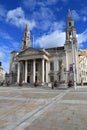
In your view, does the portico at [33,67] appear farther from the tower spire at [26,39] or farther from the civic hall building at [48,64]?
the tower spire at [26,39]

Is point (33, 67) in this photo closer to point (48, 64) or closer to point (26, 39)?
point (48, 64)

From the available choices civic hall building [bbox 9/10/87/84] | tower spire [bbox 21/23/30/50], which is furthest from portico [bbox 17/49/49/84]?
tower spire [bbox 21/23/30/50]

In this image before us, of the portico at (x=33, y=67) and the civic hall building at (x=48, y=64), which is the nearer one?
the portico at (x=33, y=67)

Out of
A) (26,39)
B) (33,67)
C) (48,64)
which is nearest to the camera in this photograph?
(33,67)

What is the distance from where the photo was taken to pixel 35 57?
2165 inches

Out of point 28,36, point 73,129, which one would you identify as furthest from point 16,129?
point 28,36

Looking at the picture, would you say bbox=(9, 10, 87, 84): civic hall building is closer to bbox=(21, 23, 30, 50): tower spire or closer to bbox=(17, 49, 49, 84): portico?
bbox=(17, 49, 49, 84): portico

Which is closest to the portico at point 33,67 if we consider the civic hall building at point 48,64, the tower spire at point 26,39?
the civic hall building at point 48,64

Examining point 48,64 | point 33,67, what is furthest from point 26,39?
point 33,67

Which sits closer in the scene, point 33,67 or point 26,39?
point 33,67

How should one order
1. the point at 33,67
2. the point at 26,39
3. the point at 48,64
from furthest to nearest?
the point at 26,39
the point at 48,64
the point at 33,67

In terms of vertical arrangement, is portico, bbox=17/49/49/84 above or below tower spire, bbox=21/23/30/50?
below

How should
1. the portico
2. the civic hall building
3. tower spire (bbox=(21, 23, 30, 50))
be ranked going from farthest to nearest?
tower spire (bbox=(21, 23, 30, 50)), the civic hall building, the portico

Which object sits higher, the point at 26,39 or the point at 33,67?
the point at 26,39
